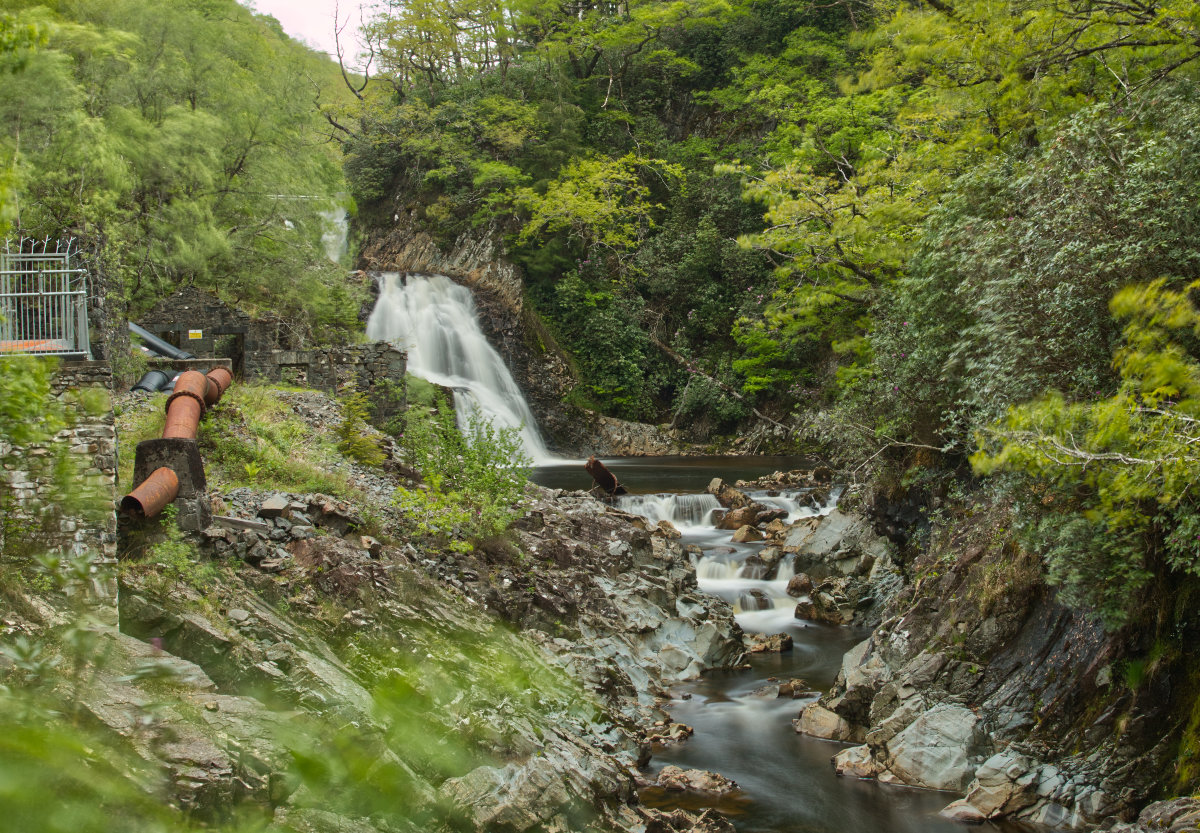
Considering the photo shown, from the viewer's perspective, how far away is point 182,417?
8727mm

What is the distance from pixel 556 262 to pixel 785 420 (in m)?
9.73

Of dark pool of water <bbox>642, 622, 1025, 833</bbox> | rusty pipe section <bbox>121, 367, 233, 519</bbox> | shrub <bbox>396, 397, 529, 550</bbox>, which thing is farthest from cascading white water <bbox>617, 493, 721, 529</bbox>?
rusty pipe section <bbox>121, 367, 233, 519</bbox>

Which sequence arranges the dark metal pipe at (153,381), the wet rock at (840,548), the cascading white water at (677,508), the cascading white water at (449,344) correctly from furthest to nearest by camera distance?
the cascading white water at (449,344) → the cascading white water at (677,508) → the dark metal pipe at (153,381) → the wet rock at (840,548)

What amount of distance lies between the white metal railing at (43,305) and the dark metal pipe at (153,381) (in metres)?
4.72

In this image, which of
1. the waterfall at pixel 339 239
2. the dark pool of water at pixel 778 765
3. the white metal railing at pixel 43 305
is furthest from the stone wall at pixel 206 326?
the dark pool of water at pixel 778 765

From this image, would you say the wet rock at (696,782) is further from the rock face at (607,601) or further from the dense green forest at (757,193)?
the dense green forest at (757,193)

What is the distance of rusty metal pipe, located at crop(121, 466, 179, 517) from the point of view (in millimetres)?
6727

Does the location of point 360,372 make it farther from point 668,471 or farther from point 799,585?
point 668,471

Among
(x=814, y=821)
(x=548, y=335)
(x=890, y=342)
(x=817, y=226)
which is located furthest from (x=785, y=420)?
(x=814, y=821)

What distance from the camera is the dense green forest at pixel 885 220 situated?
6.70 meters

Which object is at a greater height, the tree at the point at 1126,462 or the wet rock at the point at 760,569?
the tree at the point at 1126,462

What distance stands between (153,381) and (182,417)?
5959 millimetres

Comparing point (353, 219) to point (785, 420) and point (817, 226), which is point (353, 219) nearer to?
point (785, 420)

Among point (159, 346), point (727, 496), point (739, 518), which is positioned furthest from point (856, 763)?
point (159, 346)
